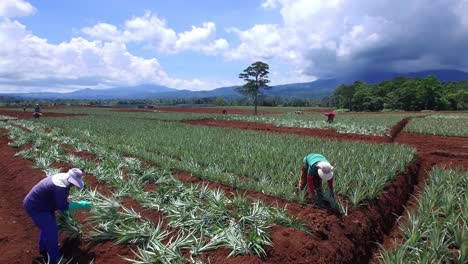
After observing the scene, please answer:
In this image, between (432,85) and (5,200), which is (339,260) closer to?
(5,200)

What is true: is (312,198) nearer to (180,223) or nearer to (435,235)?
(435,235)

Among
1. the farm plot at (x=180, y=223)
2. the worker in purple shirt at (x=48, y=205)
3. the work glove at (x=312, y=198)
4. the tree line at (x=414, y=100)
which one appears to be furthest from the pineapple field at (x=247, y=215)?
the tree line at (x=414, y=100)

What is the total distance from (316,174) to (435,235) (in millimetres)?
2058

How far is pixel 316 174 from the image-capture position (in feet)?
19.1

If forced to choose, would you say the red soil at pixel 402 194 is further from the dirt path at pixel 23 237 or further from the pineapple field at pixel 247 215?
the dirt path at pixel 23 237

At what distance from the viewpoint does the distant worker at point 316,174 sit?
5160 millimetres

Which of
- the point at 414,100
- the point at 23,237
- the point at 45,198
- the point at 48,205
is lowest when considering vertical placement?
the point at 23,237

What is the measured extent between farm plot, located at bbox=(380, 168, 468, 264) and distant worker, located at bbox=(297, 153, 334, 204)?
1332mm

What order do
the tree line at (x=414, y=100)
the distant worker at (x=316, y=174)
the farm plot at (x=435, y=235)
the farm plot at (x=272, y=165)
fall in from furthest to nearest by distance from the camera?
the tree line at (x=414, y=100), the farm plot at (x=272, y=165), the distant worker at (x=316, y=174), the farm plot at (x=435, y=235)

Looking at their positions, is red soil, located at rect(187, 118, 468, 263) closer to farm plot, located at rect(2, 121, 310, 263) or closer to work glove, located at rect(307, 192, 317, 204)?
work glove, located at rect(307, 192, 317, 204)

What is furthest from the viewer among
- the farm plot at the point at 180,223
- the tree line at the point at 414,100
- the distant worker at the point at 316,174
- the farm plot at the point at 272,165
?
the tree line at the point at 414,100

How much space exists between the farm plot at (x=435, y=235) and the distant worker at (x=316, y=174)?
4.37ft

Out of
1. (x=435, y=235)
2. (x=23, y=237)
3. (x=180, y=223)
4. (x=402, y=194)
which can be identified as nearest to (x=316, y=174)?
(x=435, y=235)

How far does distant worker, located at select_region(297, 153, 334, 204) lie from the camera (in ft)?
16.9
